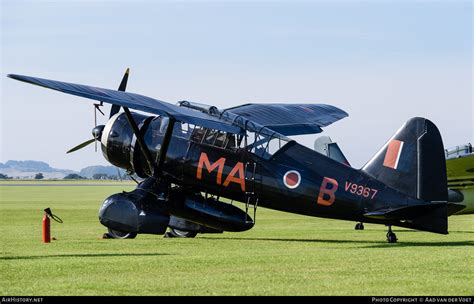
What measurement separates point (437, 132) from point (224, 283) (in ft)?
22.9

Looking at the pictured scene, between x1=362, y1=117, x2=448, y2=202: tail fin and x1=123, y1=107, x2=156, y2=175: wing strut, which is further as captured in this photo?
x1=123, y1=107, x2=156, y2=175: wing strut

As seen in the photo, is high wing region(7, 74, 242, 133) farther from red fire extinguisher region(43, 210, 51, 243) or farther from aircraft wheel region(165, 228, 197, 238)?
aircraft wheel region(165, 228, 197, 238)

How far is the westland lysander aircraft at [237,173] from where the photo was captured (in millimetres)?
16391

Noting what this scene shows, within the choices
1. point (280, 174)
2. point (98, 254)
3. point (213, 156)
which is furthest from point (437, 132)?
point (98, 254)

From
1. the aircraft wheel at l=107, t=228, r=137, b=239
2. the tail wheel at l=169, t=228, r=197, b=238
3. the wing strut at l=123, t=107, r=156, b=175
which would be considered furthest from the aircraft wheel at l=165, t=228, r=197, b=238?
the wing strut at l=123, t=107, r=156, b=175

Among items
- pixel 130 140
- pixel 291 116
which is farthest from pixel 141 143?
pixel 291 116

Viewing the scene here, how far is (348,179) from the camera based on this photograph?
→ 16734mm

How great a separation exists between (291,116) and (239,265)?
860cm

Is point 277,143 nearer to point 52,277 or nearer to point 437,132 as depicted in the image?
point 437,132

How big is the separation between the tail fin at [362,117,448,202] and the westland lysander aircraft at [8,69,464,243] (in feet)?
0.06

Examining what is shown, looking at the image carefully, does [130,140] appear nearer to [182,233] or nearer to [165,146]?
[165,146]

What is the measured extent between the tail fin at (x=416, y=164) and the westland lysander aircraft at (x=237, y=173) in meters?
0.02

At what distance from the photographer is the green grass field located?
413 inches

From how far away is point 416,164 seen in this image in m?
16.4
